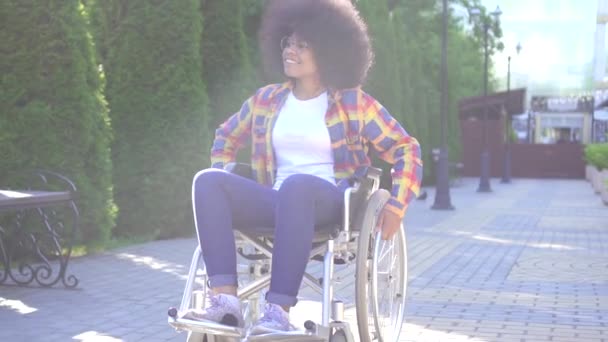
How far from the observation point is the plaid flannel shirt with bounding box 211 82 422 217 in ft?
15.7

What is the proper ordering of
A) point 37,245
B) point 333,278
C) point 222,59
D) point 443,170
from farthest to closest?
point 443,170, point 222,59, point 37,245, point 333,278

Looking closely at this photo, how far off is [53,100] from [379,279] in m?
4.80

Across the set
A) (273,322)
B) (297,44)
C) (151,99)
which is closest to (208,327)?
(273,322)

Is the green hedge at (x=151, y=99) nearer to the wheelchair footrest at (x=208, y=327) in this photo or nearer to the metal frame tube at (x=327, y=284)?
the metal frame tube at (x=327, y=284)

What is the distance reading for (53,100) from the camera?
8977 millimetres

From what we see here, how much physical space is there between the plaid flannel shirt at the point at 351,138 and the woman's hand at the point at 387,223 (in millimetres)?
95

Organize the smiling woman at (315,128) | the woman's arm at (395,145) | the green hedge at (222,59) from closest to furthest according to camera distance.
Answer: the smiling woman at (315,128)
the woman's arm at (395,145)
the green hedge at (222,59)

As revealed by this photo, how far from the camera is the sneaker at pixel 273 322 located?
4039 millimetres

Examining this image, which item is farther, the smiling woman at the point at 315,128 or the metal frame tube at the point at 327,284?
the smiling woman at the point at 315,128

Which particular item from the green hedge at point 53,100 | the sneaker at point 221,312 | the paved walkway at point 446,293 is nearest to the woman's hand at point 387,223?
the sneaker at point 221,312

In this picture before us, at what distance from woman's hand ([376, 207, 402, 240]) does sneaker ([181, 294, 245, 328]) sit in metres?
0.79

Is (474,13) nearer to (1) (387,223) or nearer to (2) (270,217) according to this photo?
(1) (387,223)

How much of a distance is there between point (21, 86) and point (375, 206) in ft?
16.5

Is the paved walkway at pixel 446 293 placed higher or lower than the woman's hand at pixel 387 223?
lower
